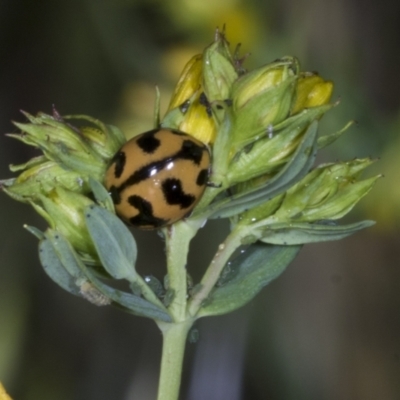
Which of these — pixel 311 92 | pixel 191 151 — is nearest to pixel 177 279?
pixel 191 151

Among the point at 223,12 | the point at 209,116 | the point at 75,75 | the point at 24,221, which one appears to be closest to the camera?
the point at 209,116

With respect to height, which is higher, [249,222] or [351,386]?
[249,222]

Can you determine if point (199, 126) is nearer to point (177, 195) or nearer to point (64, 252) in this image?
point (177, 195)

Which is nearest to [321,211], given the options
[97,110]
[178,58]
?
[97,110]

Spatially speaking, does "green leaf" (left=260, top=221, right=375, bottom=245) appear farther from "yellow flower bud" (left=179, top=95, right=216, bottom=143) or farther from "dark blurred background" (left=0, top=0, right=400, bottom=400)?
"dark blurred background" (left=0, top=0, right=400, bottom=400)

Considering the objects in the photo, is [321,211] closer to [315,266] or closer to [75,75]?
[315,266]

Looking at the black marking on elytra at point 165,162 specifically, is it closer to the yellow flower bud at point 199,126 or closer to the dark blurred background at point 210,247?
the yellow flower bud at point 199,126
